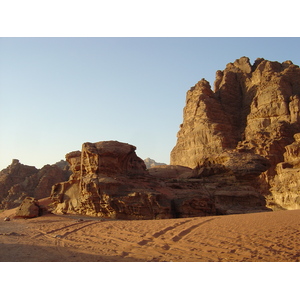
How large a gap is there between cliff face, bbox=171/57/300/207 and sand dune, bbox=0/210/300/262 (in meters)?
29.7

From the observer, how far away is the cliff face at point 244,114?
43000 millimetres

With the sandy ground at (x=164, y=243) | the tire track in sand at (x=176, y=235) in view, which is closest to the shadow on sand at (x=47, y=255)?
the sandy ground at (x=164, y=243)

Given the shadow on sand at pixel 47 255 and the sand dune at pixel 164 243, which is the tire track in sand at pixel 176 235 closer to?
the sand dune at pixel 164 243

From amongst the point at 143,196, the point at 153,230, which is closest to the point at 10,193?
the point at 143,196

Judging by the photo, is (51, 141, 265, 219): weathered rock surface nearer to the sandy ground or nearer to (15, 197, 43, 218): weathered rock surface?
(15, 197, 43, 218): weathered rock surface

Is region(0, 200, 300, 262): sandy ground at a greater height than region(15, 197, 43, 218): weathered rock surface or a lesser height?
lesser

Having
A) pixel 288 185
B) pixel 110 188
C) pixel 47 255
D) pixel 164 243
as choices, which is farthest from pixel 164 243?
pixel 288 185

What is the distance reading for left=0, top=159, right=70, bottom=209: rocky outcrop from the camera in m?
38.3

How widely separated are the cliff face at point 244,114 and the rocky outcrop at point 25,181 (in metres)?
20.0

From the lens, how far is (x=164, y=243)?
29.3 ft

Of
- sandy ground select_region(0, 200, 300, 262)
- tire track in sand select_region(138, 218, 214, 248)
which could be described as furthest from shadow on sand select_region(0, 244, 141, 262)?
tire track in sand select_region(138, 218, 214, 248)

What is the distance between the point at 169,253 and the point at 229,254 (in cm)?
149

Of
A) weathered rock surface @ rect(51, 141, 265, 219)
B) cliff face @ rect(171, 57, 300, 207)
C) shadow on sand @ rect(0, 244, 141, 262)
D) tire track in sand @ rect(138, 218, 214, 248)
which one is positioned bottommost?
shadow on sand @ rect(0, 244, 141, 262)

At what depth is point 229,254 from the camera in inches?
297
